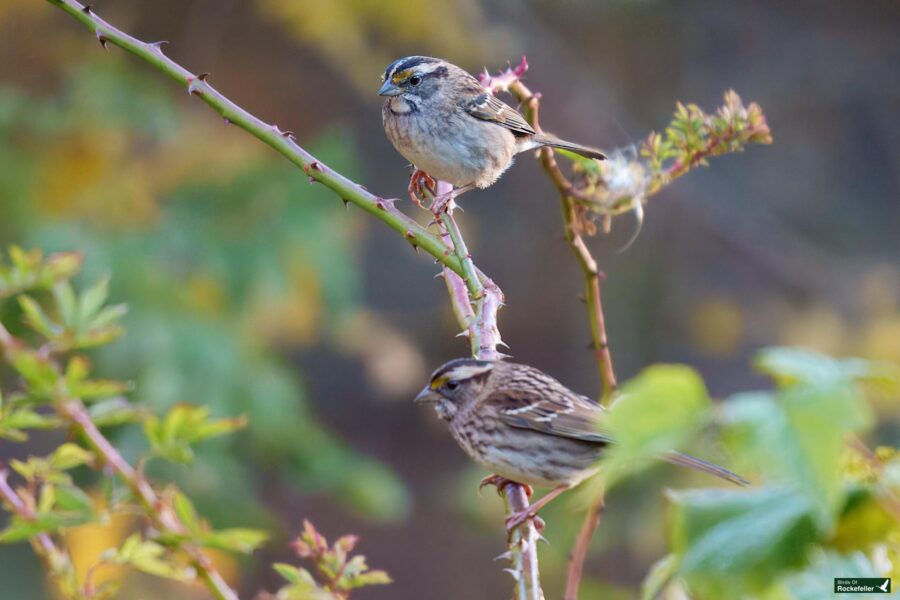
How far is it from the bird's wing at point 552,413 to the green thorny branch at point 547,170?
0.19 metres

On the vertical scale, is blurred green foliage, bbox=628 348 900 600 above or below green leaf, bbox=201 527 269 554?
below

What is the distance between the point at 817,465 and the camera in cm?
69

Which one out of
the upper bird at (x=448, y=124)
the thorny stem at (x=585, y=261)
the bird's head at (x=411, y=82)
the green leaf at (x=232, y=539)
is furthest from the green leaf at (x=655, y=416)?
the bird's head at (x=411, y=82)

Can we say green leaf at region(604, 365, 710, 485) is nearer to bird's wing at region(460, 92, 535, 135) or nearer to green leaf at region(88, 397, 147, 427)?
green leaf at region(88, 397, 147, 427)

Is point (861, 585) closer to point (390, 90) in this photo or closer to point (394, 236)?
point (390, 90)

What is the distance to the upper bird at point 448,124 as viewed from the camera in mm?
4047

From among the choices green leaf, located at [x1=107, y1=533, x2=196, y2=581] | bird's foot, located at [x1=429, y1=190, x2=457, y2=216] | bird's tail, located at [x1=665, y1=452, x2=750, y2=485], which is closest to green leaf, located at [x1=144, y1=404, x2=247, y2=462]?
green leaf, located at [x1=107, y1=533, x2=196, y2=581]

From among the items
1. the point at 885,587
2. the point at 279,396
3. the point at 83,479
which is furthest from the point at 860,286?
the point at 885,587

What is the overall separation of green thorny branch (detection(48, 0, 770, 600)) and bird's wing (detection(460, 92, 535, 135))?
1.33 meters

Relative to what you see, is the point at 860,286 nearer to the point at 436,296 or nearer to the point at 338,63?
the point at 436,296

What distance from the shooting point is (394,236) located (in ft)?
32.7

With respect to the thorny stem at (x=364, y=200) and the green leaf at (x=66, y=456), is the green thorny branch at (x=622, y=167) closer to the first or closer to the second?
the thorny stem at (x=364, y=200)

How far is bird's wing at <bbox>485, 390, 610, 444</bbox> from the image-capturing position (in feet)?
9.33

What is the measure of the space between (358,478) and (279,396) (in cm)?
73
